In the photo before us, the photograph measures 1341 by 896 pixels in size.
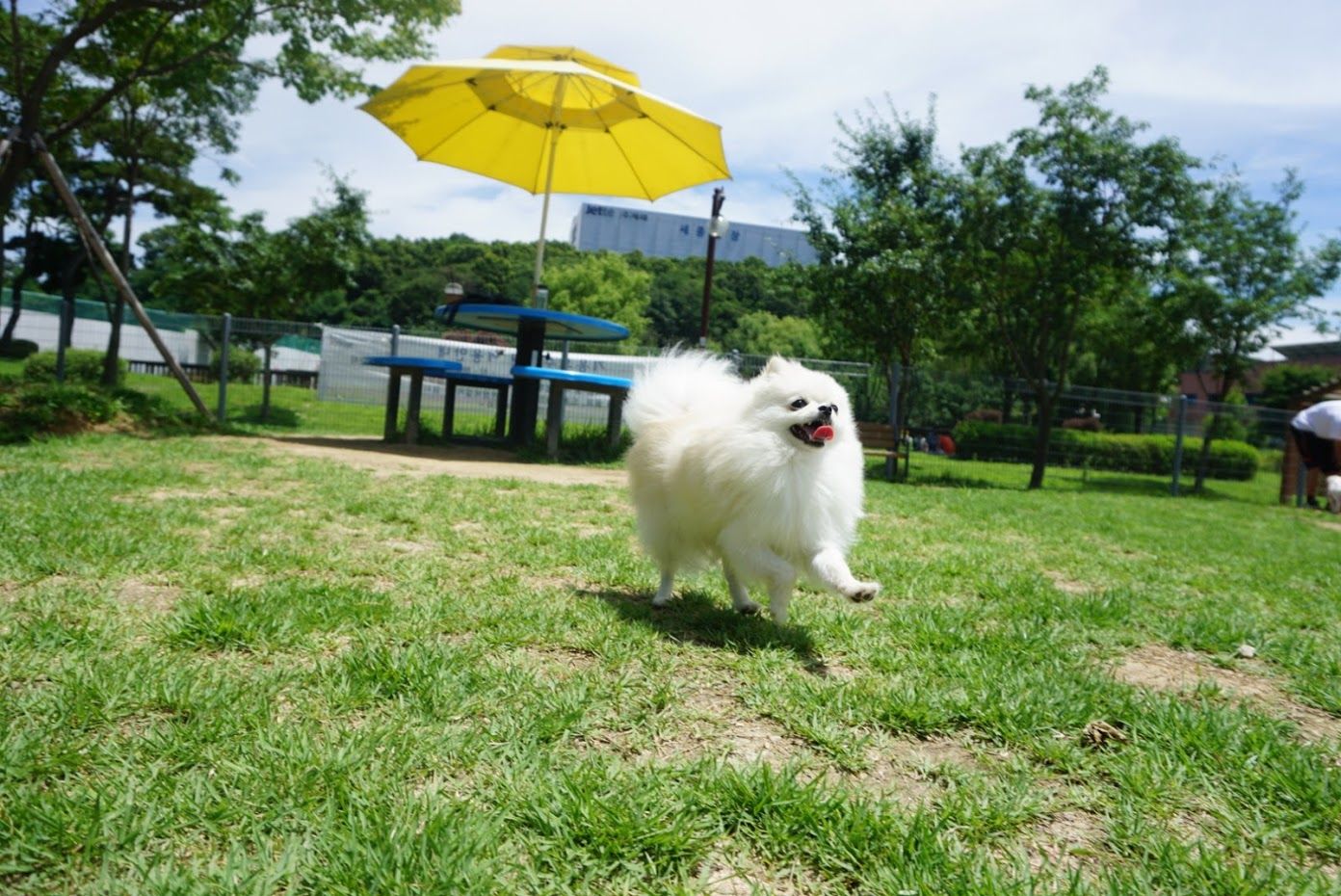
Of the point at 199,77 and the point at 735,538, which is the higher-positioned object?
the point at 199,77

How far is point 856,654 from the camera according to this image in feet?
10.6

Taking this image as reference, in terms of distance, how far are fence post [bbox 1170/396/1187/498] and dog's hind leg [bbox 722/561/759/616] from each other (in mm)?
14620

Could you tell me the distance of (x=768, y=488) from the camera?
11.0 feet

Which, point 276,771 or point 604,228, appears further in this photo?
point 604,228

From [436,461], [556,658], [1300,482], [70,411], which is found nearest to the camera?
[556,658]

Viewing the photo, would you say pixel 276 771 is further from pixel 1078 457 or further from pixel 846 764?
pixel 1078 457

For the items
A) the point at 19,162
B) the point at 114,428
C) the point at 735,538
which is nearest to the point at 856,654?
the point at 735,538

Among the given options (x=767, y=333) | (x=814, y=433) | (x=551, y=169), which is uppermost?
(x=767, y=333)

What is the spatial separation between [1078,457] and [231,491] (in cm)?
1468

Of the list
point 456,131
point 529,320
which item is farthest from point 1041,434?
point 456,131

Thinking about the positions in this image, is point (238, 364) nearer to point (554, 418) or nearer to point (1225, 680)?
point (554, 418)

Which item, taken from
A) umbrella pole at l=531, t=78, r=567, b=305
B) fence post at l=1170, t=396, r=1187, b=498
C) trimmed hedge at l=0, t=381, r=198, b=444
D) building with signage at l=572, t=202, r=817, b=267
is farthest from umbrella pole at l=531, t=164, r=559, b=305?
building with signage at l=572, t=202, r=817, b=267

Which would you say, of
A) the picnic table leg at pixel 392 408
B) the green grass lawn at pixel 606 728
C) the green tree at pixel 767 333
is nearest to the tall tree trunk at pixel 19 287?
the picnic table leg at pixel 392 408

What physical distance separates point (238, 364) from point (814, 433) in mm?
13934
